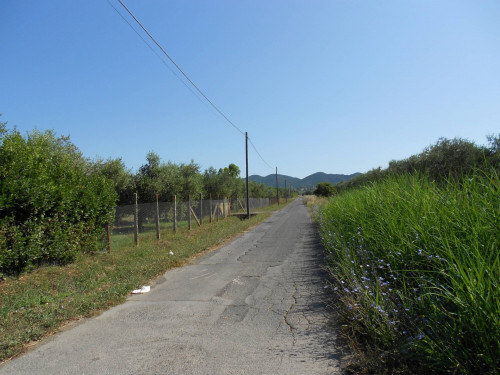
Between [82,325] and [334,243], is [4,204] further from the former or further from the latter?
[334,243]

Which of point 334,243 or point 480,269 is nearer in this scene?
point 480,269

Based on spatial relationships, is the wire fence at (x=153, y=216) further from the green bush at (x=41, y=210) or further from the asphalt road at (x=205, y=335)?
the asphalt road at (x=205, y=335)

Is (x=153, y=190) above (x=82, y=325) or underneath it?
above

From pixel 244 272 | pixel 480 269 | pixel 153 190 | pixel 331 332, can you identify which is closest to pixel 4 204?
pixel 244 272

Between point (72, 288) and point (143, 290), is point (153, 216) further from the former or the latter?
point (143, 290)

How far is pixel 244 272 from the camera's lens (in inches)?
305

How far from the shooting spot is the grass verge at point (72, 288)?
14.2 ft

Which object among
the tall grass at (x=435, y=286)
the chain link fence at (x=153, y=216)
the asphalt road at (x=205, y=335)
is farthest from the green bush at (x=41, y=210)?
the tall grass at (x=435, y=286)

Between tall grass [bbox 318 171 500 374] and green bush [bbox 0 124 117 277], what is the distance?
6.17 m

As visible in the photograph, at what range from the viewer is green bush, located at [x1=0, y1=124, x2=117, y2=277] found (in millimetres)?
6344

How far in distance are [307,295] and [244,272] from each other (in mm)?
2431

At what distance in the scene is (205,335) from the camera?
4043 millimetres

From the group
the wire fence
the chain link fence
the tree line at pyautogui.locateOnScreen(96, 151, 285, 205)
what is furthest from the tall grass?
the tree line at pyautogui.locateOnScreen(96, 151, 285, 205)

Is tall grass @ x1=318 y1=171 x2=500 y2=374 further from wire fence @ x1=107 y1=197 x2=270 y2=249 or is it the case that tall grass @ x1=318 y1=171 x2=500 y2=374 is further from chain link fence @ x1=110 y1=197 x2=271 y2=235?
chain link fence @ x1=110 y1=197 x2=271 y2=235
